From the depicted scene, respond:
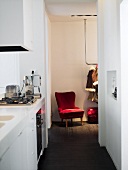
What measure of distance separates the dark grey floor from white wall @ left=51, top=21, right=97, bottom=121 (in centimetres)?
138

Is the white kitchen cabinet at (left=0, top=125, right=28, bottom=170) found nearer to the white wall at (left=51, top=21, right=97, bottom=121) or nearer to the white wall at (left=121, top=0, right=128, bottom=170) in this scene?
the white wall at (left=121, top=0, right=128, bottom=170)

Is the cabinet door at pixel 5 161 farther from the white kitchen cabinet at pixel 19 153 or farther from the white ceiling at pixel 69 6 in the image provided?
the white ceiling at pixel 69 6

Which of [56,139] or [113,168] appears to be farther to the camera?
[56,139]

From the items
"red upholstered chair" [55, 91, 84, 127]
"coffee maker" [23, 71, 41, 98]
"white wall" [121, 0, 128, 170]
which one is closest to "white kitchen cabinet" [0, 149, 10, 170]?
"white wall" [121, 0, 128, 170]

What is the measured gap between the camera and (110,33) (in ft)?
11.7

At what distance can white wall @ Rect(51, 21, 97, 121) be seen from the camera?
22.0 ft

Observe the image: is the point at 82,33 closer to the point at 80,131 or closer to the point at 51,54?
the point at 51,54

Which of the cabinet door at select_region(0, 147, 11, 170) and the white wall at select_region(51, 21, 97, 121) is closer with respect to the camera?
the cabinet door at select_region(0, 147, 11, 170)

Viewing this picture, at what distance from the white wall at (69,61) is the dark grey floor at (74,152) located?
1.38 m

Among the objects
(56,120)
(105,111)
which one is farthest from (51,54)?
(105,111)

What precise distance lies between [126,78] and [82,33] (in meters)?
4.27

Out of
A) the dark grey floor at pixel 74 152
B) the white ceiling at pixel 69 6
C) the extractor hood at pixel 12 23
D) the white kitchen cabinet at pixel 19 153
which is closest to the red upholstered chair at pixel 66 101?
the dark grey floor at pixel 74 152

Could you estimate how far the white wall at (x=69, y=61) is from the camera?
670 cm

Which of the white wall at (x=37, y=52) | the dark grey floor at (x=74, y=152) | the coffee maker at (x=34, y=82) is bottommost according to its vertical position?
the dark grey floor at (x=74, y=152)
